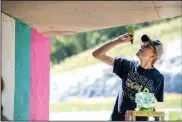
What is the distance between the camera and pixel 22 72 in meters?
4.60

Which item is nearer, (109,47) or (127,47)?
(109,47)

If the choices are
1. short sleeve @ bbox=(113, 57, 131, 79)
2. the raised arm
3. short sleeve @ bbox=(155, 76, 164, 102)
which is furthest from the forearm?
short sleeve @ bbox=(155, 76, 164, 102)

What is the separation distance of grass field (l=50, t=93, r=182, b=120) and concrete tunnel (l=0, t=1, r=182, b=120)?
10146 millimetres

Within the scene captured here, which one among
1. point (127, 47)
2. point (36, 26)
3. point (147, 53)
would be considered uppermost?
point (127, 47)

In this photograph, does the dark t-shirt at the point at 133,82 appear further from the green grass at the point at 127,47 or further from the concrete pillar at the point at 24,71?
the green grass at the point at 127,47

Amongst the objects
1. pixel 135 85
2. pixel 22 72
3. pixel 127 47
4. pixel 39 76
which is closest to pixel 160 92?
pixel 135 85

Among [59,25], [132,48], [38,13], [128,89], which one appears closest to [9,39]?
[38,13]

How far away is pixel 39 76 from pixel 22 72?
77 centimetres

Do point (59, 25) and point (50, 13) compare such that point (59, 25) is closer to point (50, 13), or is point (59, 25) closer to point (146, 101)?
point (50, 13)

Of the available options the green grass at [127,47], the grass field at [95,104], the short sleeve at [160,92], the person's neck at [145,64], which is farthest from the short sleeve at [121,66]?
the green grass at [127,47]

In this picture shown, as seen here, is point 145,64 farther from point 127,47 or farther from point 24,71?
point 127,47

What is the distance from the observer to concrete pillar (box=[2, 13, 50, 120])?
4109 millimetres

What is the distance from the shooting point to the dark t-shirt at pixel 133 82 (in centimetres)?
438

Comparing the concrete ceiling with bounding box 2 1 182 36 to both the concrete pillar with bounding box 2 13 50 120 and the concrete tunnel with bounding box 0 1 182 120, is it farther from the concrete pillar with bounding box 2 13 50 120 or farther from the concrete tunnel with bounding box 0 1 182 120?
the concrete pillar with bounding box 2 13 50 120
